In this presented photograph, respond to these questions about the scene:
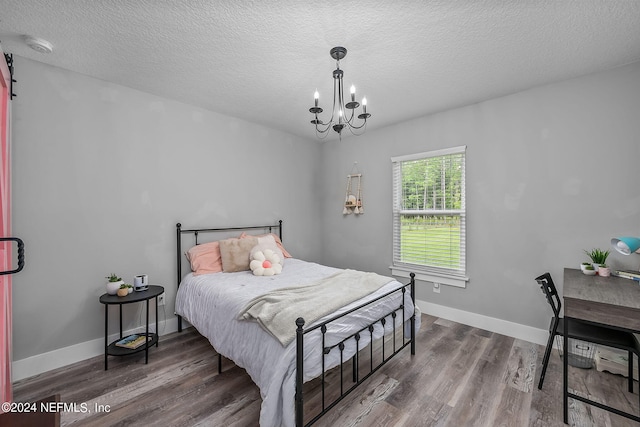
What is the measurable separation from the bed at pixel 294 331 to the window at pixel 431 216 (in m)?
1.08

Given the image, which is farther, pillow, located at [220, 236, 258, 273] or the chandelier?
pillow, located at [220, 236, 258, 273]

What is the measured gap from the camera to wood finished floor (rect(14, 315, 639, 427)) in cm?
181

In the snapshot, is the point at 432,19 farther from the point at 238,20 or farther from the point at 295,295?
the point at 295,295

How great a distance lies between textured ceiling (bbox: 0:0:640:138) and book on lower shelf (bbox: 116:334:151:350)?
2459mm

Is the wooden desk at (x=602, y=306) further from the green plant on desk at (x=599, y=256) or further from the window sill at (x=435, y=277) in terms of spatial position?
the window sill at (x=435, y=277)

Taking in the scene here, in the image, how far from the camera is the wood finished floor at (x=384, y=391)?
1809 millimetres

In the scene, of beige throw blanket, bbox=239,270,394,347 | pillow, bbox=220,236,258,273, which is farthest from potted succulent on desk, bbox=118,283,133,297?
beige throw blanket, bbox=239,270,394,347

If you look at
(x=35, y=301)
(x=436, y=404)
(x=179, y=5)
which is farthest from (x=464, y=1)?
(x=35, y=301)

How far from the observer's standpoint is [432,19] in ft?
5.99

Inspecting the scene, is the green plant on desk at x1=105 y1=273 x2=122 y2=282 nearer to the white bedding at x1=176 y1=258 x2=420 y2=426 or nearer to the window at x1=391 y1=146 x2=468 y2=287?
the white bedding at x1=176 y1=258 x2=420 y2=426

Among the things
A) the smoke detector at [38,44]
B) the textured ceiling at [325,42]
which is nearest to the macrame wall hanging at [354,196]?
the textured ceiling at [325,42]

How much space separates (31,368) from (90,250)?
1.02 meters

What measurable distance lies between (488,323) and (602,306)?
1660 millimetres

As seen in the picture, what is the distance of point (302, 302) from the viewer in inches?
78.2
